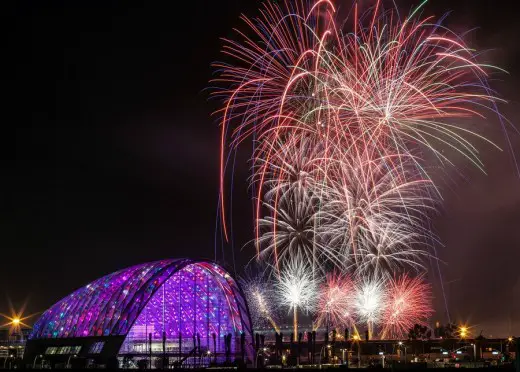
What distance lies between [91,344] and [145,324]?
7163 mm

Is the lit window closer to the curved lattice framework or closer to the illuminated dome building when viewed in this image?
the illuminated dome building

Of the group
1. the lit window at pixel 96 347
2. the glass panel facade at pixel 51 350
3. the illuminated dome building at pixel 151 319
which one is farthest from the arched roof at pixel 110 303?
the glass panel facade at pixel 51 350

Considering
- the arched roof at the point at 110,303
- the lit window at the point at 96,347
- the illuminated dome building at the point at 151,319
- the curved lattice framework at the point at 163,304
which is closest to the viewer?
the lit window at the point at 96,347

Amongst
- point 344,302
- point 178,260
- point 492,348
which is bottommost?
point 492,348

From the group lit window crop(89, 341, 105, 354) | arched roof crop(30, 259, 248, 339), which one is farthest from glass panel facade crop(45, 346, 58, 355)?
lit window crop(89, 341, 105, 354)

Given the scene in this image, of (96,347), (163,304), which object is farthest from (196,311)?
(96,347)

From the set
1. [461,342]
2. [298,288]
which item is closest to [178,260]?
[298,288]

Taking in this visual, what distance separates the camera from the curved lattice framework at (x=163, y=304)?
74812 mm

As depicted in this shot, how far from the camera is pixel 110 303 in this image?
75.6 metres

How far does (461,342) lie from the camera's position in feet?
346

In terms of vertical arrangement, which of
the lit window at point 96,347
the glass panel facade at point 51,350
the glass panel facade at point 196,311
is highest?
the glass panel facade at point 196,311

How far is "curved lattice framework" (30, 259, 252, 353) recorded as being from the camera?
74.8m

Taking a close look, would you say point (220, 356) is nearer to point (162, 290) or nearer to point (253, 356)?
point (253, 356)

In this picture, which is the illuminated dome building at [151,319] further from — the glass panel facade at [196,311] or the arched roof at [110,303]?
the glass panel facade at [196,311]
